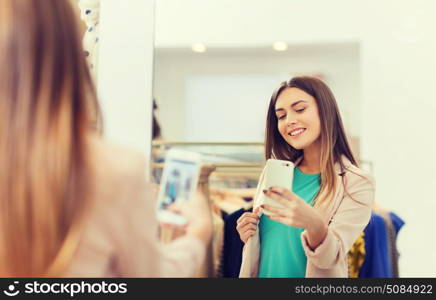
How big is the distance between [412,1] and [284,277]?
2.18 ft

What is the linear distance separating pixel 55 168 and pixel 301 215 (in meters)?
0.49

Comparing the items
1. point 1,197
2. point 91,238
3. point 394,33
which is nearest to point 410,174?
point 394,33

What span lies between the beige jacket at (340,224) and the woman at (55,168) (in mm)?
385

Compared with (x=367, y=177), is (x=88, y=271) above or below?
below

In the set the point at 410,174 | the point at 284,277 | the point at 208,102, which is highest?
the point at 208,102

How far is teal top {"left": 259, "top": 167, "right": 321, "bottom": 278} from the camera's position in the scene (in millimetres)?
998

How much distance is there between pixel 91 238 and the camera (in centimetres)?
70

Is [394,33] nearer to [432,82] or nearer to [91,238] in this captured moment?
[432,82]

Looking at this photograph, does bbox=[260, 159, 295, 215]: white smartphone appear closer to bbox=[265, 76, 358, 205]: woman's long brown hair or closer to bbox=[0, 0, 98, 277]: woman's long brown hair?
bbox=[265, 76, 358, 205]: woman's long brown hair

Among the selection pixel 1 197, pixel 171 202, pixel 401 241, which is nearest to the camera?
pixel 1 197

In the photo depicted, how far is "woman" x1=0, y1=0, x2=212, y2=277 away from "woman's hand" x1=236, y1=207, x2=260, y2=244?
0.36 metres

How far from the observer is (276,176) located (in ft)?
3.26
